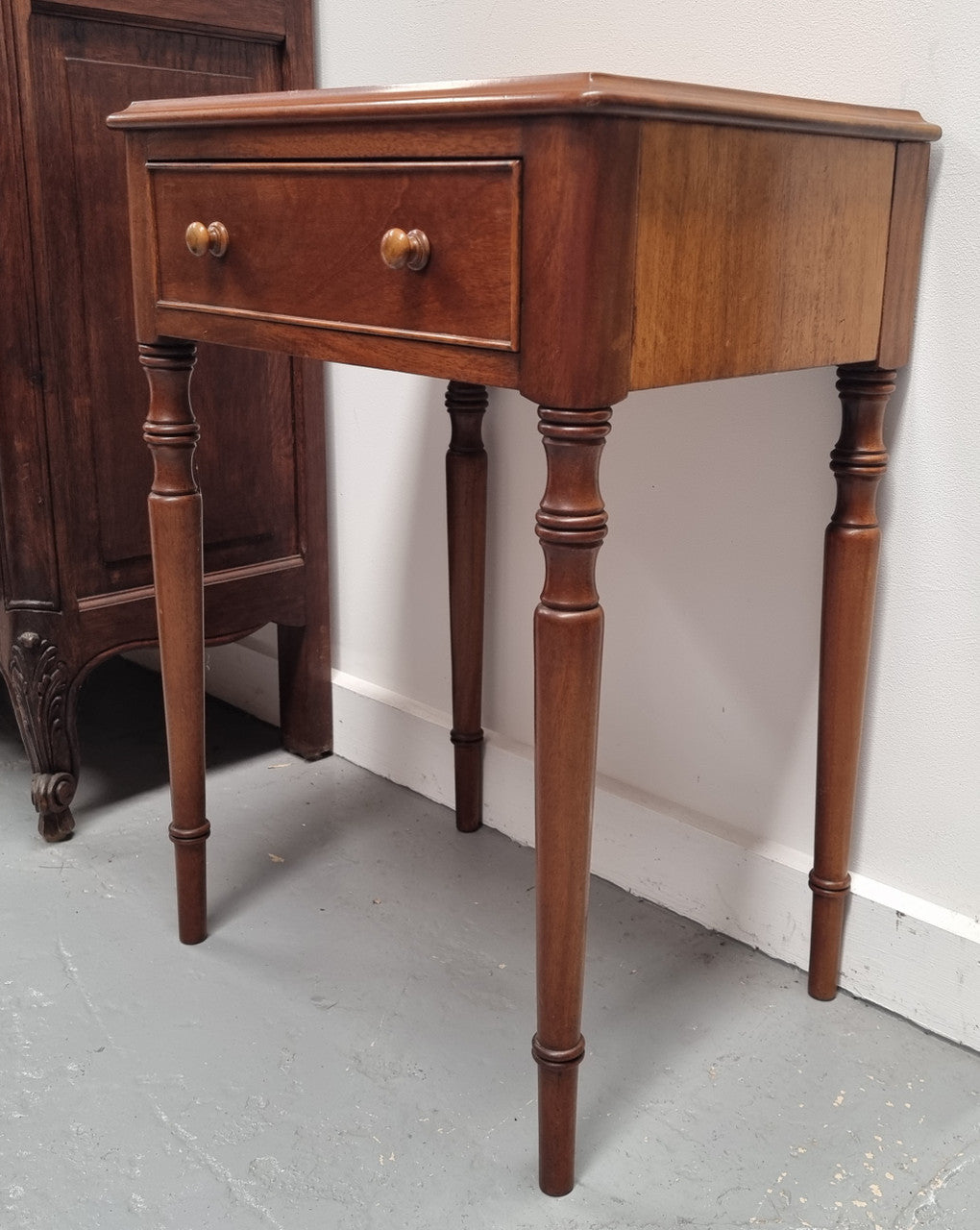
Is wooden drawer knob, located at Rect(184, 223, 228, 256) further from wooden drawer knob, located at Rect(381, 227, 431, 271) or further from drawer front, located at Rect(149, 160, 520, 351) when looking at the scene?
wooden drawer knob, located at Rect(381, 227, 431, 271)

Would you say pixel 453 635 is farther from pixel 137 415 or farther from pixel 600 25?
pixel 600 25

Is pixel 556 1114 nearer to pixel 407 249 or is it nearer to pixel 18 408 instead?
pixel 407 249

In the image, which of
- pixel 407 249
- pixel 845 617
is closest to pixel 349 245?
pixel 407 249

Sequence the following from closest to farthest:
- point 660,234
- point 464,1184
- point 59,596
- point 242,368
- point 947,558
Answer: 1. point 660,234
2. point 464,1184
3. point 947,558
4. point 59,596
5. point 242,368

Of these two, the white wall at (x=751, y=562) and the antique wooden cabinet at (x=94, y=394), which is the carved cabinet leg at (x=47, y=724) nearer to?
the antique wooden cabinet at (x=94, y=394)

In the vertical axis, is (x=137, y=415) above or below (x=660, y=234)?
below

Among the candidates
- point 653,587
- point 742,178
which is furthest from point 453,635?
point 742,178

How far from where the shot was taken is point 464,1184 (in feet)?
3.43

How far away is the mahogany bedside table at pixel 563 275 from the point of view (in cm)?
84

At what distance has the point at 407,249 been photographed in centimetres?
92

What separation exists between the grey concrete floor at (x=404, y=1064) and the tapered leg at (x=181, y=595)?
10 centimetres

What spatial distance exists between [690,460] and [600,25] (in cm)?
48

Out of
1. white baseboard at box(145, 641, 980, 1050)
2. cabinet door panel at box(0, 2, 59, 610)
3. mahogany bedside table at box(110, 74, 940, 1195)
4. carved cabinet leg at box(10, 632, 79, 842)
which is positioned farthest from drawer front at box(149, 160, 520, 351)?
white baseboard at box(145, 641, 980, 1050)

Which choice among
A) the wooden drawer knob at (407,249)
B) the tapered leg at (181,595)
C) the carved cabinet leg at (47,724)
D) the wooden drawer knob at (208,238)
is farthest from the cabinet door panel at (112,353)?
the wooden drawer knob at (407,249)
